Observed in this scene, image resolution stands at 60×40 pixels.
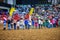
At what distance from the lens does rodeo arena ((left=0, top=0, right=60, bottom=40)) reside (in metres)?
2.27

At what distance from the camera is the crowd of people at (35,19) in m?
2.29

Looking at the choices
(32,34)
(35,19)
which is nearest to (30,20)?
(35,19)

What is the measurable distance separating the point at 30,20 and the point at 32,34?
0.66ft

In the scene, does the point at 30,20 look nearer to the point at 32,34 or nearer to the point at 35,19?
the point at 35,19

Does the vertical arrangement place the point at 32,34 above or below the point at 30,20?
below

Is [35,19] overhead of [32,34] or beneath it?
overhead

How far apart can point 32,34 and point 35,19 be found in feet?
0.72

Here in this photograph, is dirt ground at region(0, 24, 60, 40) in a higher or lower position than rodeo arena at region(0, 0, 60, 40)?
lower

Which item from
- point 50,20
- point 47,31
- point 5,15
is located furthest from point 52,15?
point 5,15

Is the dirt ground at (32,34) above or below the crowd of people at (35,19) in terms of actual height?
below

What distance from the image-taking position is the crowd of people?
2.29m

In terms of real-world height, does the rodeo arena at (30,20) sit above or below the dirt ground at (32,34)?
above

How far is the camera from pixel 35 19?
2324 mm

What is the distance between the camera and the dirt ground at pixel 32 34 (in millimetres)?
2279
